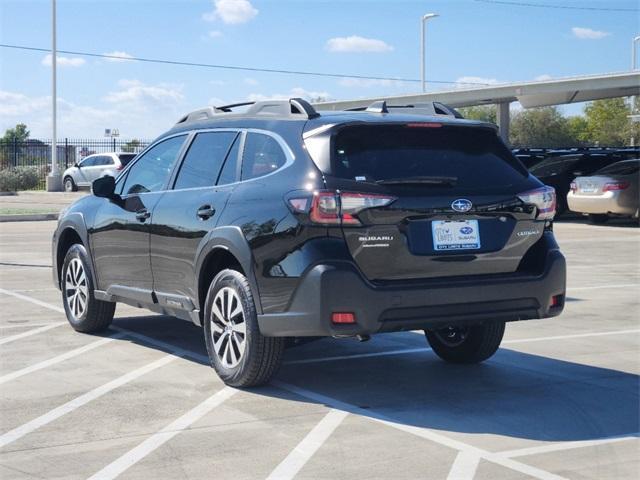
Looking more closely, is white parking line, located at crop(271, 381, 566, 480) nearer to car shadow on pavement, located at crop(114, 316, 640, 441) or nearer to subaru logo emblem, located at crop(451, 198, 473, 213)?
car shadow on pavement, located at crop(114, 316, 640, 441)

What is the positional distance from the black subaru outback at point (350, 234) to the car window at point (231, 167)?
0.01 metres

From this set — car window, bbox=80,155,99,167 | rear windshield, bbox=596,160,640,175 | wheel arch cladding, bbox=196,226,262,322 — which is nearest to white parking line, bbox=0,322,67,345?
wheel arch cladding, bbox=196,226,262,322

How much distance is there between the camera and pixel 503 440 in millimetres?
5602

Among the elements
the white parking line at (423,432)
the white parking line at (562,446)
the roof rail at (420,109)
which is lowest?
the white parking line at (423,432)

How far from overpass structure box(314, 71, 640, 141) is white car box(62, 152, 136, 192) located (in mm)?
8495

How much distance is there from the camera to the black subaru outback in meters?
6.17

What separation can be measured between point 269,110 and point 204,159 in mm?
679

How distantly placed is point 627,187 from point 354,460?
61.4 ft

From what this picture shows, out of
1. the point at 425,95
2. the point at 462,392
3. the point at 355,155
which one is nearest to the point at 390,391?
the point at 462,392

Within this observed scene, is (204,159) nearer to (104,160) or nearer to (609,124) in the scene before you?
(104,160)

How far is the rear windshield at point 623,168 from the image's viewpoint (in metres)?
22.7

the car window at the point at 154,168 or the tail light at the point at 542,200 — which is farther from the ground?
the car window at the point at 154,168

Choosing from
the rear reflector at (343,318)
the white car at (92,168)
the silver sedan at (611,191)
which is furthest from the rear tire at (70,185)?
the rear reflector at (343,318)

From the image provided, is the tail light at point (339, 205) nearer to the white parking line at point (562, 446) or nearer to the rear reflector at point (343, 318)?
the rear reflector at point (343, 318)
